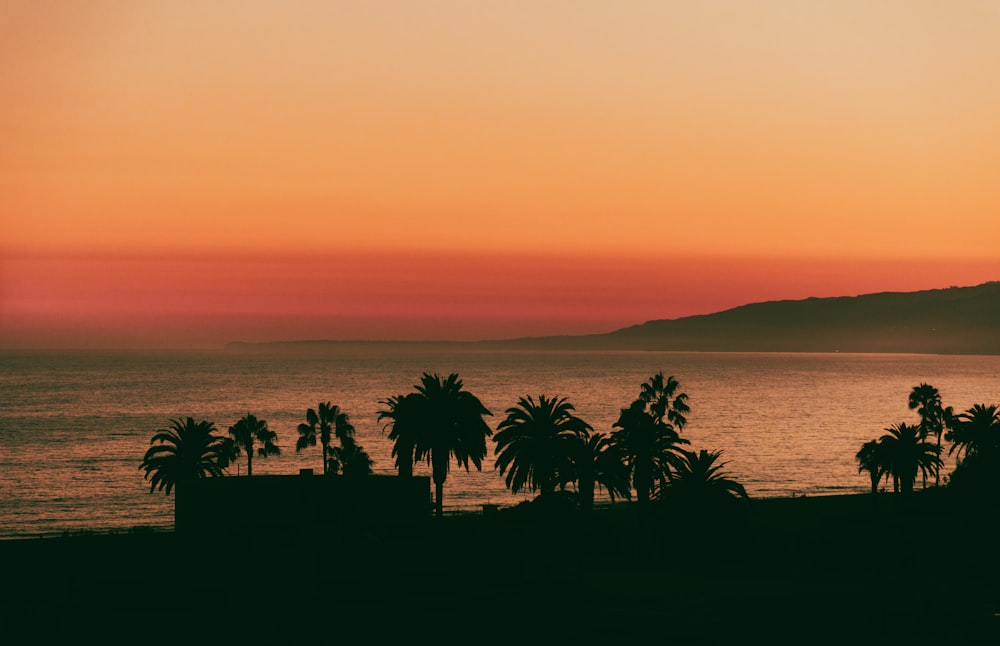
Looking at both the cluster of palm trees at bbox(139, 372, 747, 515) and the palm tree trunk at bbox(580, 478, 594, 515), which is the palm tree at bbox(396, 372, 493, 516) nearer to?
the cluster of palm trees at bbox(139, 372, 747, 515)

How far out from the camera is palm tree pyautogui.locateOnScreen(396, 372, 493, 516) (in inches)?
3127

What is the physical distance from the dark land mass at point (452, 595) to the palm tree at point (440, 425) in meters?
22.3

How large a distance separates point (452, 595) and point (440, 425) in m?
34.2

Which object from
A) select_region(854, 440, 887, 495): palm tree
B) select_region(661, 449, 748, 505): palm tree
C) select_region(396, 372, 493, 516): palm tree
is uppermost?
select_region(396, 372, 493, 516): palm tree

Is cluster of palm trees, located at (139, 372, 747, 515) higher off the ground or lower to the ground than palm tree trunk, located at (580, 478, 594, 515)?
higher

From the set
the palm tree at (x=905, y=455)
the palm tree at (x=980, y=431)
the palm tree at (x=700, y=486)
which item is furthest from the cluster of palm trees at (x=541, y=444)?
the palm tree at (x=980, y=431)

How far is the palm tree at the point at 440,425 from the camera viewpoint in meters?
79.4

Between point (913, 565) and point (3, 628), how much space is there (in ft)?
141

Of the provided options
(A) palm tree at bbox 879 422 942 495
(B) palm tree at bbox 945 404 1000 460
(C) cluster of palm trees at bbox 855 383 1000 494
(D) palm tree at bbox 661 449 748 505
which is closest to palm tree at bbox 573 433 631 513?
(D) palm tree at bbox 661 449 748 505

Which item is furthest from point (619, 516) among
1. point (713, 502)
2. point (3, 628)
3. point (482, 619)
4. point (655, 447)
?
point (3, 628)

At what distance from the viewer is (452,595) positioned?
149 feet

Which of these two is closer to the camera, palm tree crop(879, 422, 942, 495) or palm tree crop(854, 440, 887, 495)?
palm tree crop(879, 422, 942, 495)

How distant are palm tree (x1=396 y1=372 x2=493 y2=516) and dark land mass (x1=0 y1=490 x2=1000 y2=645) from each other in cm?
2227

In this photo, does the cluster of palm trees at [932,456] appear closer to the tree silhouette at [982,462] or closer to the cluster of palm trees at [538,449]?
the tree silhouette at [982,462]
